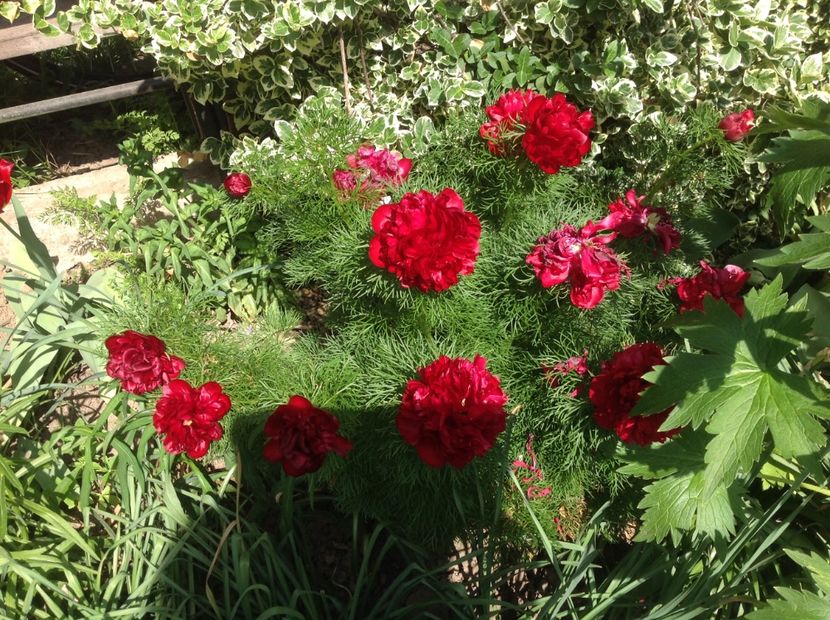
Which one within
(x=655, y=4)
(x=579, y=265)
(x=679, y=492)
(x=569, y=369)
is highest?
(x=655, y=4)

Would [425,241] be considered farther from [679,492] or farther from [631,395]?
[679,492]

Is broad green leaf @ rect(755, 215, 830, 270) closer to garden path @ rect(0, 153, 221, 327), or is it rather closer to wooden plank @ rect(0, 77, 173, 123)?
garden path @ rect(0, 153, 221, 327)

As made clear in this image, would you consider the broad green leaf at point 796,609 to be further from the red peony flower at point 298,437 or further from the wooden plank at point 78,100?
the wooden plank at point 78,100

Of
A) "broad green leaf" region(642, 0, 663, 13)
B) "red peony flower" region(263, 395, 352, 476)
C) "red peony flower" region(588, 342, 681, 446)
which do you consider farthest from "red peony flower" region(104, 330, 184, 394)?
"broad green leaf" region(642, 0, 663, 13)

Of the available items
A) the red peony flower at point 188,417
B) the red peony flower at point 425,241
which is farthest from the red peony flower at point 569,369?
the red peony flower at point 188,417

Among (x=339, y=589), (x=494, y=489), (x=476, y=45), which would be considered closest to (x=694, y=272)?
(x=494, y=489)

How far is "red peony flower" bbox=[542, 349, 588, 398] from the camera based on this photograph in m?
1.62

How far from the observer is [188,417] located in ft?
5.07

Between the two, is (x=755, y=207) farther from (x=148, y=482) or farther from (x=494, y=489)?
(x=148, y=482)

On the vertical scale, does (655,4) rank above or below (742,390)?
above

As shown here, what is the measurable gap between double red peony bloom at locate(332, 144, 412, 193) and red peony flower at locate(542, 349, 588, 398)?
2.33 ft

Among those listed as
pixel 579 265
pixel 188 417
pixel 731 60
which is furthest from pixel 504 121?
pixel 188 417

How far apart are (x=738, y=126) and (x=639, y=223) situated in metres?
0.42

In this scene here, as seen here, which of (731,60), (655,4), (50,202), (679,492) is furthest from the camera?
(50,202)
